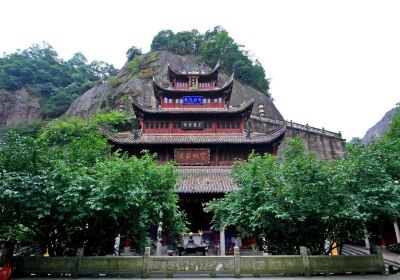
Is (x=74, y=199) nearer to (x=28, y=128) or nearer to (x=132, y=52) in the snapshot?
(x=28, y=128)

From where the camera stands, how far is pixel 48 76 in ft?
196

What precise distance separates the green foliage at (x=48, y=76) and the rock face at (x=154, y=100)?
4.78m

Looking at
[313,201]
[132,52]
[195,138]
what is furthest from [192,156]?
[132,52]

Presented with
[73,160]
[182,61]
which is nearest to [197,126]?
[73,160]

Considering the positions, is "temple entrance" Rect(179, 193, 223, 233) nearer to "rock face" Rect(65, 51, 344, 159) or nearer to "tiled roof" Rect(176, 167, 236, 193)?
"tiled roof" Rect(176, 167, 236, 193)

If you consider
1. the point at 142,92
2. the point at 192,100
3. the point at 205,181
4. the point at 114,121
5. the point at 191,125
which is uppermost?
the point at 142,92

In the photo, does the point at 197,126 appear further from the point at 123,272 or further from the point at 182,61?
the point at 182,61

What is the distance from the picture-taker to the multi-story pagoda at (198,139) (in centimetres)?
1847

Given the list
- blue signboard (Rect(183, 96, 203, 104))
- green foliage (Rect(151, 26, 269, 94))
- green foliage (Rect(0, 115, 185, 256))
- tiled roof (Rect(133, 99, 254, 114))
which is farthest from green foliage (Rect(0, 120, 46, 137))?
green foliage (Rect(0, 115, 185, 256))

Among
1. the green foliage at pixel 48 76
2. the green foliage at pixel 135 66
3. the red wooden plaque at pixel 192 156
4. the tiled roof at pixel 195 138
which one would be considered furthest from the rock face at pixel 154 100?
the red wooden plaque at pixel 192 156

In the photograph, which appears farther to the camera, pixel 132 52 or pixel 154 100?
pixel 132 52

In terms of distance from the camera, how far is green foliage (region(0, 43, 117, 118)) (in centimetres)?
5428

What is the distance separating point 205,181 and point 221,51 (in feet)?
136

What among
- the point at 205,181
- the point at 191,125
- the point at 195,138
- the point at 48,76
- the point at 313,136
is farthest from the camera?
the point at 48,76
